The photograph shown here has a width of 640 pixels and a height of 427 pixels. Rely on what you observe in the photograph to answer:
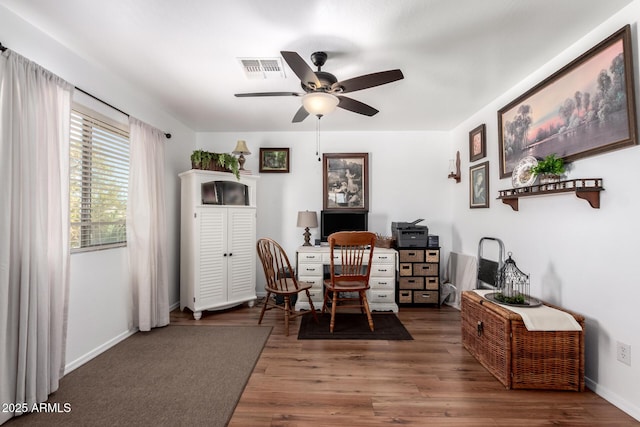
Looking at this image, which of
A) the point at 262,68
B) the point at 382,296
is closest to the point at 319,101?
the point at 262,68

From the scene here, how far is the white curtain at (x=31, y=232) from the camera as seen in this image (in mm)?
1629

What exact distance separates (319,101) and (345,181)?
214 cm

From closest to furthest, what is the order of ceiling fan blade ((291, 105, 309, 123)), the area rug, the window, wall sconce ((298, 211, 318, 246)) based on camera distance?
the window < ceiling fan blade ((291, 105, 309, 123)) < the area rug < wall sconce ((298, 211, 318, 246))

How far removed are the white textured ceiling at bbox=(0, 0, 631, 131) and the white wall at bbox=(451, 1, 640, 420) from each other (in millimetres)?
371

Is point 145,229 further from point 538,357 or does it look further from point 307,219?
A: point 538,357

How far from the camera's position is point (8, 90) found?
165 centimetres

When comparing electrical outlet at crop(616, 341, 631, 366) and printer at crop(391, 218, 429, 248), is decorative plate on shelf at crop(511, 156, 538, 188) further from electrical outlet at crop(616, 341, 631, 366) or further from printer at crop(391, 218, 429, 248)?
printer at crop(391, 218, 429, 248)

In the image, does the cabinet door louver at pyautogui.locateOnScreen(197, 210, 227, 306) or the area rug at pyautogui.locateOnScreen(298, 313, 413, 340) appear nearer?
the area rug at pyautogui.locateOnScreen(298, 313, 413, 340)

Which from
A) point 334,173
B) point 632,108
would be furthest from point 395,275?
point 632,108

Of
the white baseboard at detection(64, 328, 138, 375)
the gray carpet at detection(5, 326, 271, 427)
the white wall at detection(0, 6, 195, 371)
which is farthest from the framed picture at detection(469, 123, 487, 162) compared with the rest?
the white baseboard at detection(64, 328, 138, 375)

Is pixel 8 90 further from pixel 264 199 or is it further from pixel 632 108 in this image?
pixel 632 108

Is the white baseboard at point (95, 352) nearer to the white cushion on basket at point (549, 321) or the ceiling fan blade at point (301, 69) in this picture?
the ceiling fan blade at point (301, 69)

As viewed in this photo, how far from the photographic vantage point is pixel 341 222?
404cm

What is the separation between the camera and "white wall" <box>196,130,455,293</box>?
419 cm
